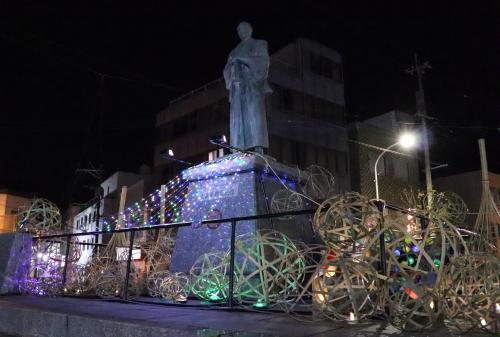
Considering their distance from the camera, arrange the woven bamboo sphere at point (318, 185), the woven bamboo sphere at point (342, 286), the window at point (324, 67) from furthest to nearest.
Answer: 1. the window at point (324, 67)
2. the woven bamboo sphere at point (318, 185)
3. the woven bamboo sphere at point (342, 286)

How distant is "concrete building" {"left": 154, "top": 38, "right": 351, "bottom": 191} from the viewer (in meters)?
29.4

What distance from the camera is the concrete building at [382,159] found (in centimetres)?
3225

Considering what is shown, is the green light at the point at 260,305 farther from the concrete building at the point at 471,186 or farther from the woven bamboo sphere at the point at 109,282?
the concrete building at the point at 471,186

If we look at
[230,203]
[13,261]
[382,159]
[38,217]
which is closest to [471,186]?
[382,159]

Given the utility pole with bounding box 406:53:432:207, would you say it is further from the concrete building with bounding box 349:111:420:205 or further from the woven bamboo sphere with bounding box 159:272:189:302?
the woven bamboo sphere with bounding box 159:272:189:302

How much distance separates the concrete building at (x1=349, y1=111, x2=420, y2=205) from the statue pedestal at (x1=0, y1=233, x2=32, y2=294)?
86.1ft

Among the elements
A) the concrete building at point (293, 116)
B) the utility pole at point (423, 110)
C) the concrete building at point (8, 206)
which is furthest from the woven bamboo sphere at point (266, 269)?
the concrete building at point (8, 206)

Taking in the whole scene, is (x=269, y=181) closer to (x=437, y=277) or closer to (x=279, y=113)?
(x=437, y=277)

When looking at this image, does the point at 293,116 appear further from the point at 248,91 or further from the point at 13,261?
the point at 13,261

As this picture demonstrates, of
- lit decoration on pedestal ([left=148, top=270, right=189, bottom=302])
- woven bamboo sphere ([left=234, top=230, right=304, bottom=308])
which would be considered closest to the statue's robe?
woven bamboo sphere ([left=234, top=230, right=304, bottom=308])

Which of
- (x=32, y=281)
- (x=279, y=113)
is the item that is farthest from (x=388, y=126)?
(x=32, y=281)

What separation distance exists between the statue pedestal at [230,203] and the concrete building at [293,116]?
19.8 meters

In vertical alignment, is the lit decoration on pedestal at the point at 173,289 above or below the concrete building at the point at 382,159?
below

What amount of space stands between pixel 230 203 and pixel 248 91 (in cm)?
230
